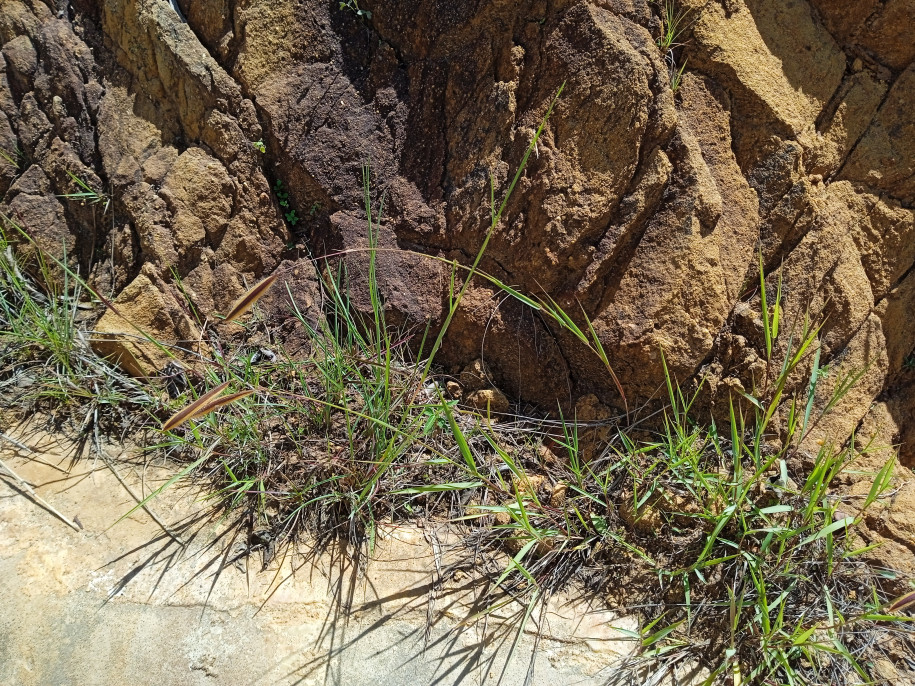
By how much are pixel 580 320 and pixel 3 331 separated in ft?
6.10

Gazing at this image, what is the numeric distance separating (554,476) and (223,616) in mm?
997

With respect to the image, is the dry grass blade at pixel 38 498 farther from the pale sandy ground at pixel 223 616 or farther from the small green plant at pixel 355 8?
the small green plant at pixel 355 8

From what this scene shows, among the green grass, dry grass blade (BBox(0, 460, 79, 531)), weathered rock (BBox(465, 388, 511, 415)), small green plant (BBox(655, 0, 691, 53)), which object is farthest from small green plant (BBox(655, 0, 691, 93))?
dry grass blade (BBox(0, 460, 79, 531))

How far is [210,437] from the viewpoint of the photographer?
76.4 inches

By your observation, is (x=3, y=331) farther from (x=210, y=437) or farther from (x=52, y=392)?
(x=210, y=437)

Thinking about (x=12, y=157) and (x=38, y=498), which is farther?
(x=12, y=157)

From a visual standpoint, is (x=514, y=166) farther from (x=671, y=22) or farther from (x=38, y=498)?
(x=38, y=498)

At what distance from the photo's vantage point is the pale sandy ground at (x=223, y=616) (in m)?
1.55

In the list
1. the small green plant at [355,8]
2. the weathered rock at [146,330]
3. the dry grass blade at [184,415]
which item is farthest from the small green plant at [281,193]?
the dry grass blade at [184,415]

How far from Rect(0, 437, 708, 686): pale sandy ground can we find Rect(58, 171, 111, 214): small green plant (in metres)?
0.93

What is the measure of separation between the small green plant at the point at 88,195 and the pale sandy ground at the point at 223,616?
0.93 meters

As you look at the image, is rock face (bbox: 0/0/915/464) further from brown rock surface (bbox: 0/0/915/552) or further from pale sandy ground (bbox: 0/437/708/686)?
pale sandy ground (bbox: 0/437/708/686)

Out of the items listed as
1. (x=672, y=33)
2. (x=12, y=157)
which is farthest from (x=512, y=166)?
(x=12, y=157)

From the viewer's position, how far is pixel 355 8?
6.76ft
